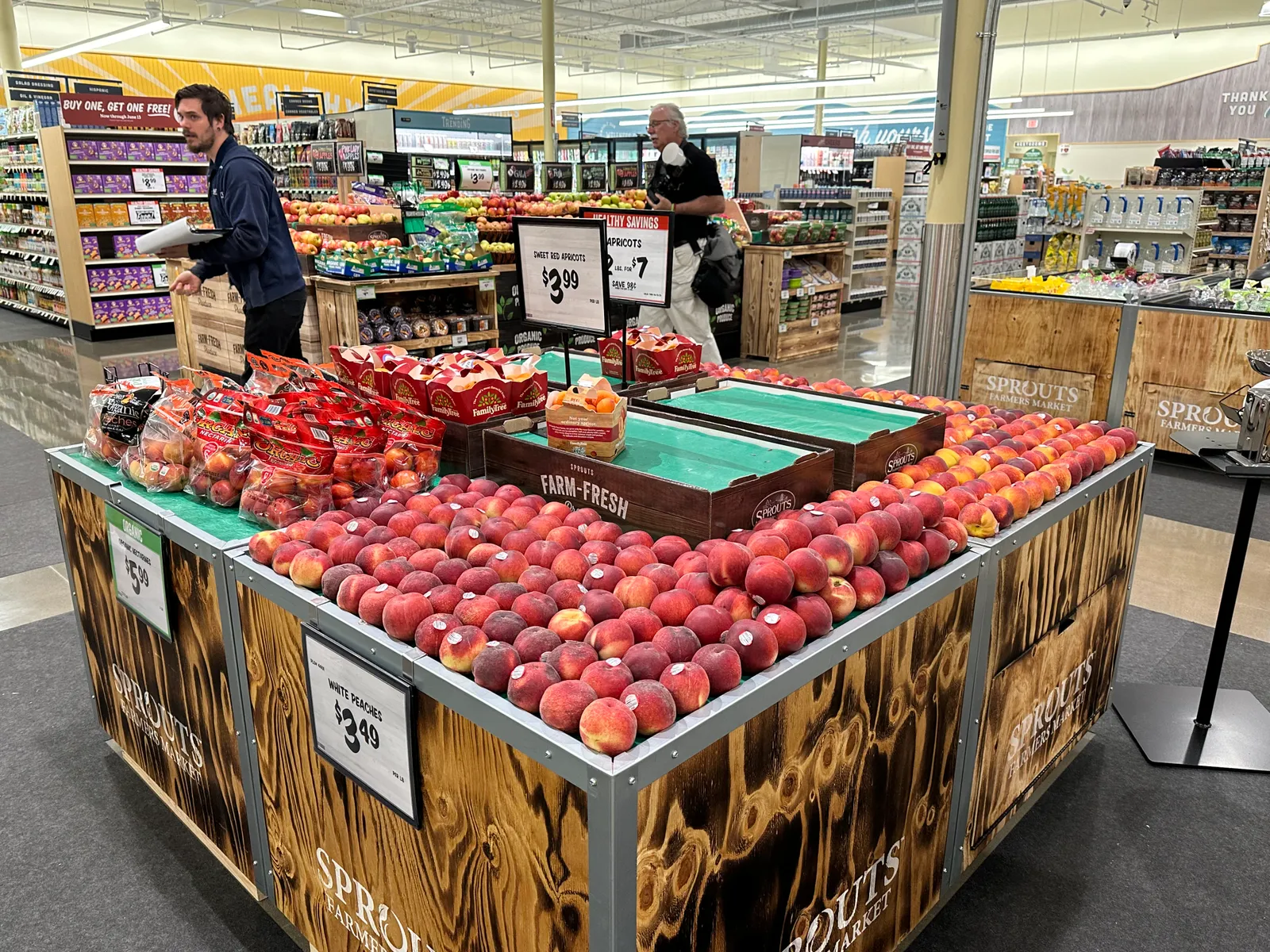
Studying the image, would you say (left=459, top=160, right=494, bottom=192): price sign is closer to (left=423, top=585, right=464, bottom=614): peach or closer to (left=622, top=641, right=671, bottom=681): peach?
(left=423, top=585, right=464, bottom=614): peach

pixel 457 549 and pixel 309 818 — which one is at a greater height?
pixel 457 549

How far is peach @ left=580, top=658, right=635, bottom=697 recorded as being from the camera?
1297mm

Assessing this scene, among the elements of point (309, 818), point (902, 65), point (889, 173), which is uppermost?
point (902, 65)

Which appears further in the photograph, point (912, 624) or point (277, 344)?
point (277, 344)

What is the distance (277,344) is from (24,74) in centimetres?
965

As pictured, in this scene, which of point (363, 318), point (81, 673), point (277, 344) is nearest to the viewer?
point (81, 673)

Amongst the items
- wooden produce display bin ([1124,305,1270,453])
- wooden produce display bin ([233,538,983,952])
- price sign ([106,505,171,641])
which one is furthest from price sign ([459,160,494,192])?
wooden produce display bin ([233,538,983,952])

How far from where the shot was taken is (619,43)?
24453 millimetres

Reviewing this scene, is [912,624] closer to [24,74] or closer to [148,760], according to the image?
[148,760]

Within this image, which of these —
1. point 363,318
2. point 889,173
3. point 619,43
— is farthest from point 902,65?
point 363,318

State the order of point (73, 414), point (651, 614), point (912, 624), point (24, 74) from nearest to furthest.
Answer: point (651, 614)
point (912, 624)
point (73, 414)
point (24, 74)

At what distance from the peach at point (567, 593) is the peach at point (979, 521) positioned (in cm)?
88

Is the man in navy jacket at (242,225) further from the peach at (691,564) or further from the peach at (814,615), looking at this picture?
the peach at (814,615)

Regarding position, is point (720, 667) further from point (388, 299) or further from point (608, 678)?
point (388, 299)
